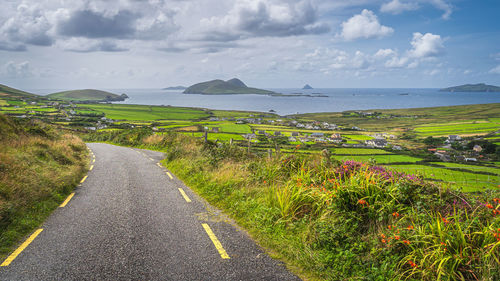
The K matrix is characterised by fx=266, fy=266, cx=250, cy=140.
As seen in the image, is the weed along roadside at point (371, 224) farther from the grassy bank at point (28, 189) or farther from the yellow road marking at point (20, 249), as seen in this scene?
the grassy bank at point (28, 189)

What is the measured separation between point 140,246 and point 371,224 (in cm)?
462

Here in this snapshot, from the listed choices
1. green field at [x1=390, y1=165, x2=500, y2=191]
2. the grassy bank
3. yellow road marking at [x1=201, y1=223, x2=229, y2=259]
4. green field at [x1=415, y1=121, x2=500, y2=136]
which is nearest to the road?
yellow road marking at [x1=201, y1=223, x2=229, y2=259]

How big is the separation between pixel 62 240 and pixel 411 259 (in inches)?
260

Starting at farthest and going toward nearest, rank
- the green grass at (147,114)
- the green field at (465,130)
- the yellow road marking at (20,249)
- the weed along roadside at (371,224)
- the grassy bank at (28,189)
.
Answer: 1. the green grass at (147,114)
2. the green field at (465,130)
3. the grassy bank at (28,189)
4. the yellow road marking at (20,249)
5. the weed along roadside at (371,224)

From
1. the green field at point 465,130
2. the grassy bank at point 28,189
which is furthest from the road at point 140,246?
the green field at point 465,130

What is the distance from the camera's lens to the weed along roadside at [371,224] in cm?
399

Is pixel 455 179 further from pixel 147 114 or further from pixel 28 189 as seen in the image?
pixel 147 114

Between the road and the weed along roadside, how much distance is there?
2.01 ft

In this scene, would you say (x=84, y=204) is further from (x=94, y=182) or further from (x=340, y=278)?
(x=340, y=278)

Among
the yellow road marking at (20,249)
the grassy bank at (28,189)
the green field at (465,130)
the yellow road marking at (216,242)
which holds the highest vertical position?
the grassy bank at (28,189)

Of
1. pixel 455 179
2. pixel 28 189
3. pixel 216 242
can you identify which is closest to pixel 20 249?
pixel 28 189

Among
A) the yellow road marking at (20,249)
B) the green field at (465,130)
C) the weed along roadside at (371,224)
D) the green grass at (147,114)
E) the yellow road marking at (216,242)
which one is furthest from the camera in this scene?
the green grass at (147,114)

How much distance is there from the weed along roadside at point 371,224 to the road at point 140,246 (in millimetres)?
614

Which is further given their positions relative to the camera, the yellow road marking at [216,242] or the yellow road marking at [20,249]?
the yellow road marking at [216,242]
